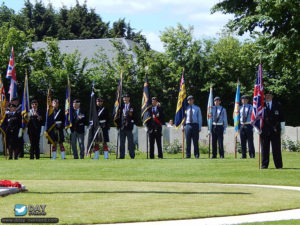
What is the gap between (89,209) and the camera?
403 inches

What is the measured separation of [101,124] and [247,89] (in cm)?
2684

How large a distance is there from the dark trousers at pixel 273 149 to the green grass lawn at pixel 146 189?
0.90 ft

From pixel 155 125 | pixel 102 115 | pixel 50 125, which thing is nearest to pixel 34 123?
pixel 50 125

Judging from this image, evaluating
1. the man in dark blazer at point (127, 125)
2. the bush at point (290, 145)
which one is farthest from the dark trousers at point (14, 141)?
the bush at point (290, 145)

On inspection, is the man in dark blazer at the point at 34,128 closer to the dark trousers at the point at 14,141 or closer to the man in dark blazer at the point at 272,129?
the dark trousers at the point at 14,141

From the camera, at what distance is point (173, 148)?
29062 mm

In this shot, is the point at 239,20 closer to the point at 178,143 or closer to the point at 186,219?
the point at 178,143

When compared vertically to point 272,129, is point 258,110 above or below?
above

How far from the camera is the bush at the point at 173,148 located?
29031 millimetres

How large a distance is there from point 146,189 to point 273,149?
18.4 ft

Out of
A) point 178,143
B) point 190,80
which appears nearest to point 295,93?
point 190,80

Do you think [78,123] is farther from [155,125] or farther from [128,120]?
[155,125]

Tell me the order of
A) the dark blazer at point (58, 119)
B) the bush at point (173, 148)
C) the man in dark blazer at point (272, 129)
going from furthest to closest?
the bush at point (173, 148) → the dark blazer at point (58, 119) → the man in dark blazer at point (272, 129)

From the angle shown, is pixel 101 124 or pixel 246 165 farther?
pixel 101 124
